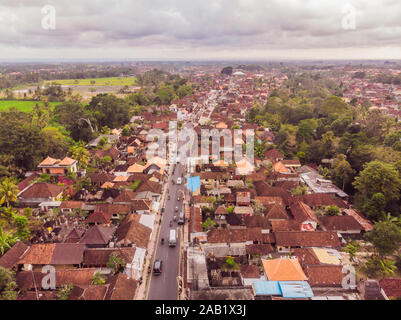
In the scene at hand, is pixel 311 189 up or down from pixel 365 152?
down

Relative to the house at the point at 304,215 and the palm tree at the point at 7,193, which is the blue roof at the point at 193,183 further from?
the palm tree at the point at 7,193

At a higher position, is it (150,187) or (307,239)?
(150,187)

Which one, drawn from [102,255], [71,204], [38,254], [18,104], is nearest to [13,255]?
[38,254]

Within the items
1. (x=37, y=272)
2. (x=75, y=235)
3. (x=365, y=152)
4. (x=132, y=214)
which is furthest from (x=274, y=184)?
(x=37, y=272)

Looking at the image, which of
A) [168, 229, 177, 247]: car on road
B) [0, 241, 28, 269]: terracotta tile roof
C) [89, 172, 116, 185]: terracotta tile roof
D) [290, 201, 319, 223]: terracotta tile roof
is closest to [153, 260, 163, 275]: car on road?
[168, 229, 177, 247]: car on road

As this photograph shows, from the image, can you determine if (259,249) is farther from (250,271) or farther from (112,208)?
(112,208)

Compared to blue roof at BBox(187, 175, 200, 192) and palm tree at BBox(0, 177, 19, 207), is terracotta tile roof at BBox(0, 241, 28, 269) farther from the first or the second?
blue roof at BBox(187, 175, 200, 192)
